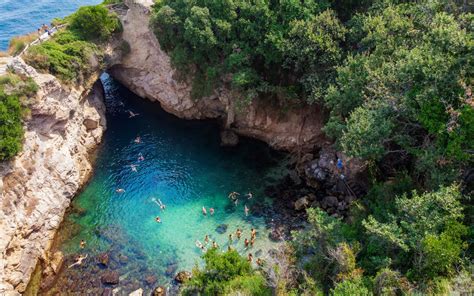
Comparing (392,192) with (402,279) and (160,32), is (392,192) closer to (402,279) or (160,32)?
(402,279)

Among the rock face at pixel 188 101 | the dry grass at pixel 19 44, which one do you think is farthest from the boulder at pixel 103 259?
the dry grass at pixel 19 44

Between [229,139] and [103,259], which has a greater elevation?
→ [229,139]

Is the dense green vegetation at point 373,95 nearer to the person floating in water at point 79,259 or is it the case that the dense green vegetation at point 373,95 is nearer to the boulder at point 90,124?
the boulder at point 90,124

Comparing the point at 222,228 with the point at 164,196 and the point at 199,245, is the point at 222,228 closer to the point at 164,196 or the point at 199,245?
the point at 199,245

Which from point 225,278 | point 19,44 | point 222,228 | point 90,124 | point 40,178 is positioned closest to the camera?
point 225,278

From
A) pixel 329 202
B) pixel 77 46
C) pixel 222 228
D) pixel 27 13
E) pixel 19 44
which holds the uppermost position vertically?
pixel 77 46

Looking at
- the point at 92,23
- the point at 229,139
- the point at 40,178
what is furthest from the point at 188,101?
the point at 40,178

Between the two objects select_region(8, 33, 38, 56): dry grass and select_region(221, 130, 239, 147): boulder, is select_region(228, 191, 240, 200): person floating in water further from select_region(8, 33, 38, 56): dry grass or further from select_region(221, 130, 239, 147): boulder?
select_region(8, 33, 38, 56): dry grass
